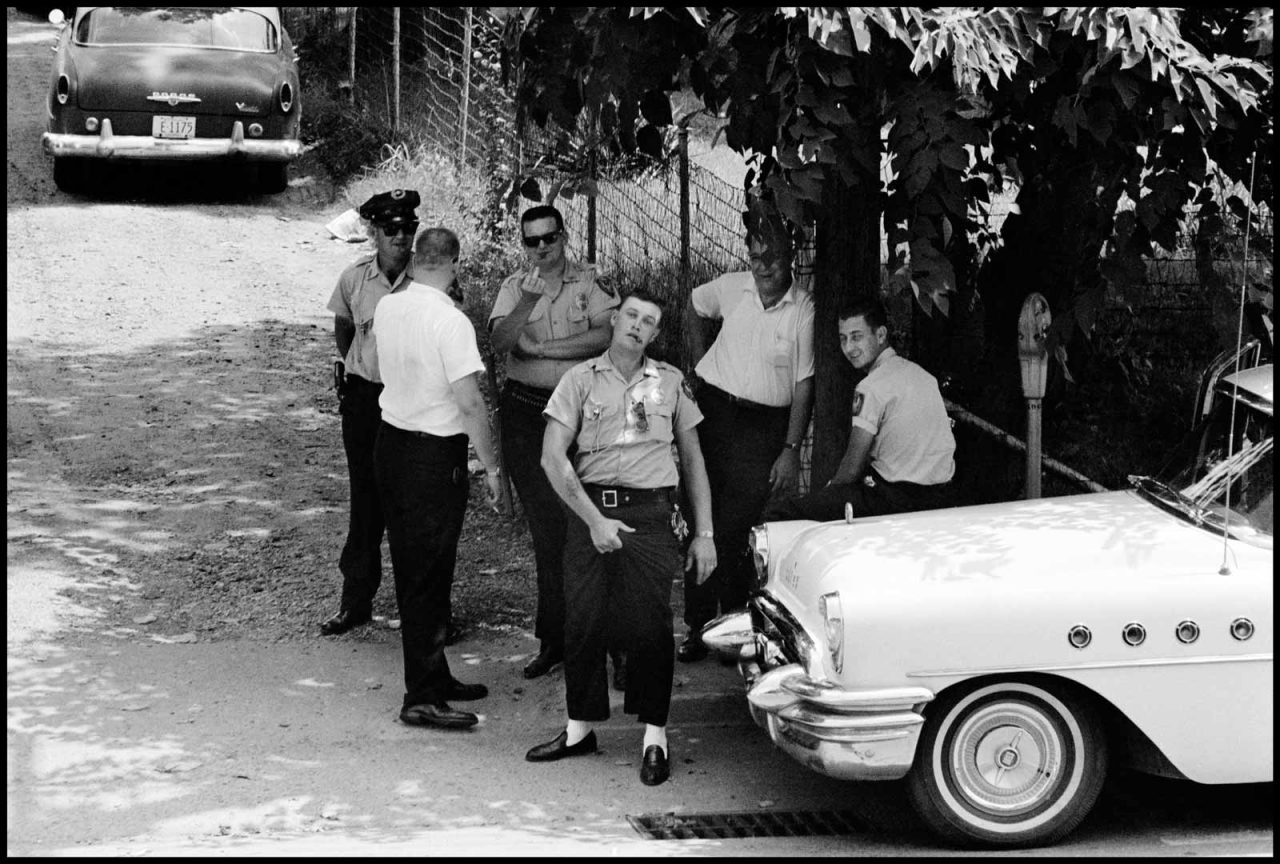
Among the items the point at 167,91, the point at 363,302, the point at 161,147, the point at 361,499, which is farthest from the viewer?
the point at 161,147

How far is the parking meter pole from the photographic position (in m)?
6.70

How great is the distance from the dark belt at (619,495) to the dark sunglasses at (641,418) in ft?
0.75

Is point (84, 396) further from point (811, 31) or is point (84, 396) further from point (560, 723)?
point (811, 31)

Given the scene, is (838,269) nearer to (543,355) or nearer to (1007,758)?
(543,355)

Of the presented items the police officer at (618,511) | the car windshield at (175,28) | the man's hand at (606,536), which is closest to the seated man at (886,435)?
the police officer at (618,511)

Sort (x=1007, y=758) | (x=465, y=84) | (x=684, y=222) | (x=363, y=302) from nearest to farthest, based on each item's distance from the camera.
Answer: (x=1007, y=758)
(x=363, y=302)
(x=684, y=222)
(x=465, y=84)

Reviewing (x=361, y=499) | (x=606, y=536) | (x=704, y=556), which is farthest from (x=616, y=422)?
(x=361, y=499)

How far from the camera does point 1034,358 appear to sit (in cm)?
675

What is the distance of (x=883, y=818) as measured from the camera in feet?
19.2

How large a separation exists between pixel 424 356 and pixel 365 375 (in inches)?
35.8

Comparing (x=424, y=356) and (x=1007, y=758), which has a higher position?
(x=424, y=356)

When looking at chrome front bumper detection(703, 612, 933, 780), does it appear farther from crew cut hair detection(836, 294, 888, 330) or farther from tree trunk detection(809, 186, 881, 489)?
tree trunk detection(809, 186, 881, 489)

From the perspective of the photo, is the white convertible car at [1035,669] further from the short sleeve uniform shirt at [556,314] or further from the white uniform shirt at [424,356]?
the short sleeve uniform shirt at [556,314]

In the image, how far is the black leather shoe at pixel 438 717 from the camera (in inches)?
261
